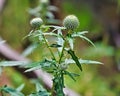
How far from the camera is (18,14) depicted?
68.1 inches

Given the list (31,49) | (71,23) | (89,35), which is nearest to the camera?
(71,23)

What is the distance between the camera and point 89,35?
2.18 meters

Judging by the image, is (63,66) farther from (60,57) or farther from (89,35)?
(89,35)

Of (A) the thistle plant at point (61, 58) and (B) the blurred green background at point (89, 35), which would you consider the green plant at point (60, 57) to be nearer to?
(A) the thistle plant at point (61, 58)

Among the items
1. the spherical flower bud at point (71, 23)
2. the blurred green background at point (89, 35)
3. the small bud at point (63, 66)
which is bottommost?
the blurred green background at point (89, 35)

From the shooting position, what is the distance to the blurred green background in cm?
173

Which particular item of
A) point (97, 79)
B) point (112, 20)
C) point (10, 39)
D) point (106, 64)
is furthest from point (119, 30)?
point (10, 39)

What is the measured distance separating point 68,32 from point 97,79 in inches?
59.2

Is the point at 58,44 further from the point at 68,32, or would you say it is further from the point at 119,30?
the point at 119,30

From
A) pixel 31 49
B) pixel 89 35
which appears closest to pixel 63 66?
pixel 31 49

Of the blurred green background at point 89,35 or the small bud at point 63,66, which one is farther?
the blurred green background at point 89,35

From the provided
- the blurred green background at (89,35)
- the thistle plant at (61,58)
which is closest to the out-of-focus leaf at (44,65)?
the thistle plant at (61,58)

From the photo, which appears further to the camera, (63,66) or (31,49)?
(31,49)

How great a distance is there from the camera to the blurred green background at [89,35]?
1.73 meters
